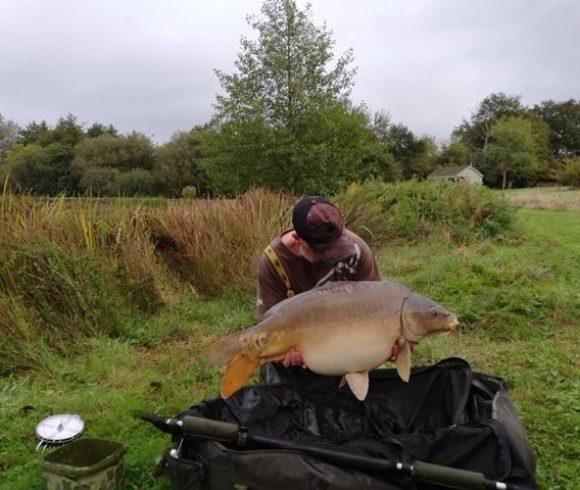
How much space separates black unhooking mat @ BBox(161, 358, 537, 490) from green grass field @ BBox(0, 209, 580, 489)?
0.51 meters

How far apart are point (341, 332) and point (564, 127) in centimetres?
5551

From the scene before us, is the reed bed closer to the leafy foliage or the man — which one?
the man

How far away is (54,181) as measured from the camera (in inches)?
890

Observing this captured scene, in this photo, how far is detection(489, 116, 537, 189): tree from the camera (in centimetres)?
4016

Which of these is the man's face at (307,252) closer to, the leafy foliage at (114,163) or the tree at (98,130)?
the leafy foliage at (114,163)

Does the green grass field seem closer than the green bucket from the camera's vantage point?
No

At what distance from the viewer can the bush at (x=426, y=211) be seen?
9.61 m

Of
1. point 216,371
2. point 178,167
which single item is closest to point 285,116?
point 178,167

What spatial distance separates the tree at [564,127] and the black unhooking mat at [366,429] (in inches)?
2092

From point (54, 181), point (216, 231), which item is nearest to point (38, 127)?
point (54, 181)

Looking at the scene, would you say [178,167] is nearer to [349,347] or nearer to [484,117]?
[349,347]

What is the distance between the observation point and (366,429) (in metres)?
2.47

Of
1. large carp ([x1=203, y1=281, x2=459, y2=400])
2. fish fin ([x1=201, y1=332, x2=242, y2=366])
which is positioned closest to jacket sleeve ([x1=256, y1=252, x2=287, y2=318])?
large carp ([x1=203, y1=281, x2=459, y2=400])

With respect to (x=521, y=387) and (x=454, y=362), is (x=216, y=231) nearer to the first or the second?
(x=521, y=387)
